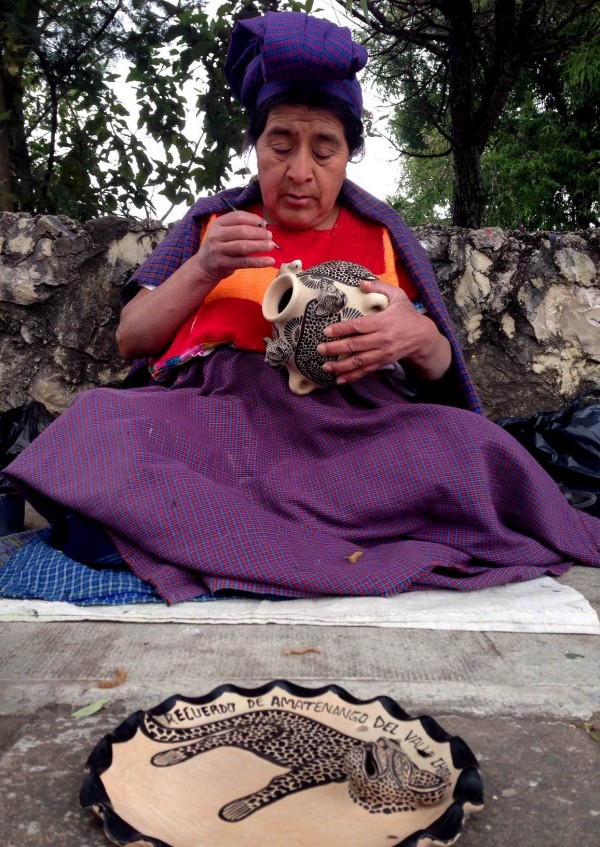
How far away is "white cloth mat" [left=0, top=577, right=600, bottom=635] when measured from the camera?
168 cm

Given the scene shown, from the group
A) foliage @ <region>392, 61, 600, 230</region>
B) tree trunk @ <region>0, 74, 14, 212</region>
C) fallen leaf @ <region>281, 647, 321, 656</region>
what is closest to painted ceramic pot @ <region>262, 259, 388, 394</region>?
fallen leaf @ <region>281, 647, 321, 656</region>

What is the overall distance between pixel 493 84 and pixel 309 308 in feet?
10.3

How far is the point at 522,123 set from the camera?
1291cm

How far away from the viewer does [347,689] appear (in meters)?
1.38

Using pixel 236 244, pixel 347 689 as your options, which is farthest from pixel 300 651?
pixel 236 244

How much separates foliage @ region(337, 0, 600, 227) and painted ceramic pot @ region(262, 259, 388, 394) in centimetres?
71

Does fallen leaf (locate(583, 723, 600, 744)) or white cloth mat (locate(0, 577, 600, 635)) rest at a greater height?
white cloth mat (locate(0, 577, 600, 635))

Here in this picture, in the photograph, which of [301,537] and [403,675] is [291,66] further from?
[403,675]

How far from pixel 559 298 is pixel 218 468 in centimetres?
172

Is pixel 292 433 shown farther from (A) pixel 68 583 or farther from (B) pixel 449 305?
(B) pixel 449 305

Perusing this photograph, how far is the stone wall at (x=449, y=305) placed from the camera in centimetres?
299

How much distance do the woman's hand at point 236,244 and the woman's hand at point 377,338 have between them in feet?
0.87

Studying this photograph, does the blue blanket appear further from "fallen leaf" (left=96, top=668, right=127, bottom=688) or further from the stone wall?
the stone wall

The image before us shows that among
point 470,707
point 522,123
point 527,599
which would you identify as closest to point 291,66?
point 527,599
